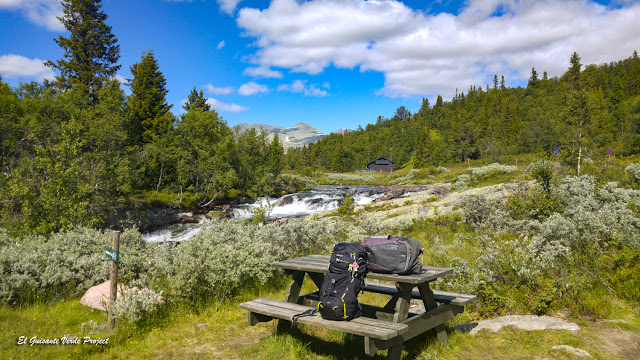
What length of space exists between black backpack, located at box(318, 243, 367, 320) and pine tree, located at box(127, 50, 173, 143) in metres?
31.8

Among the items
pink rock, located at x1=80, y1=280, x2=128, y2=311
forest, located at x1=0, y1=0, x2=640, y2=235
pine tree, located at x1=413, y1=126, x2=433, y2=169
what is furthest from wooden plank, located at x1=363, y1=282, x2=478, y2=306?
pine tree, located at x1=413, y1=126, x2=433, y2=169

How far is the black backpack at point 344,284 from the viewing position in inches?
134

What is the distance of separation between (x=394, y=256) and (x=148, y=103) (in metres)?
35.1

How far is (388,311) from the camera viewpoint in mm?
4234

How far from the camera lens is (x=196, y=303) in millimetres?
5512

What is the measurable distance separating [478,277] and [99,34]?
37.2m

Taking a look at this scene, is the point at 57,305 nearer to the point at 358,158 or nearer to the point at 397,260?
the point at 397,260

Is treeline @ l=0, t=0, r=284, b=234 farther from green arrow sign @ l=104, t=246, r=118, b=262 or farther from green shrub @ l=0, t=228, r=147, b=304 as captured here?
green arrow sign @ l=104, t=246, r=118, b=262

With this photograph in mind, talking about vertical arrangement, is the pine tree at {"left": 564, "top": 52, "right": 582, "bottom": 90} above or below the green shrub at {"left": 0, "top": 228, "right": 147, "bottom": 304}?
above

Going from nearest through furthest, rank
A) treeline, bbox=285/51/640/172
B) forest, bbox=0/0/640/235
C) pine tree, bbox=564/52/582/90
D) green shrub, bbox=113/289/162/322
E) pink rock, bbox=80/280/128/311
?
1. green shrub, bbox=113/289/162/322
2. pink rock, bbox=80/280/128/311
3. forest, bbox=0/0/640/235
4. treeline, bbox=285/51/640/172
5. pine tree, bbox=564/52/582/90

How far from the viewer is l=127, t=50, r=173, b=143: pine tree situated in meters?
32.3

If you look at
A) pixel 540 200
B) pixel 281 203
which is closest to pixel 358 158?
pixel 281 203

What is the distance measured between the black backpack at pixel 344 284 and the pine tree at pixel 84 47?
33.7 metres

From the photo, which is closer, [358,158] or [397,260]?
[397,260]
